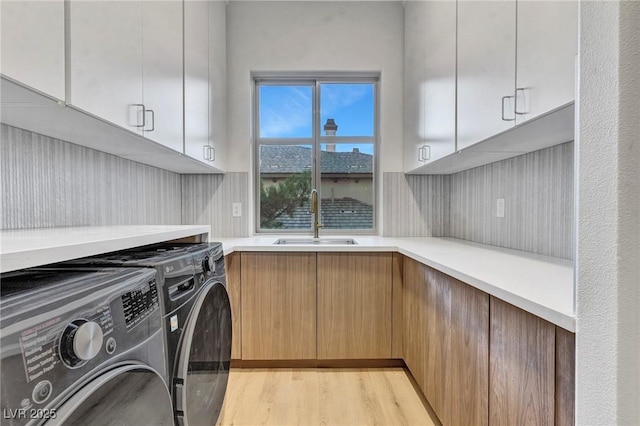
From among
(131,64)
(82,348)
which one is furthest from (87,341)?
(131,64)

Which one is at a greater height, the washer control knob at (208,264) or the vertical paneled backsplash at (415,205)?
the vertical paneled backsplash at (415,205)

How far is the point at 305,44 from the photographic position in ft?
8.54

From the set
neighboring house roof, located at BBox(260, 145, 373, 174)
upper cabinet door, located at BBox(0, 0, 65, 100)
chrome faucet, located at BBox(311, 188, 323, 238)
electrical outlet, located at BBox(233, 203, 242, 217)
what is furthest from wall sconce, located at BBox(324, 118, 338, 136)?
upper cabinet door, located at BBox(0, 0, 65, 100)

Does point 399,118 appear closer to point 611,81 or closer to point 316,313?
point 316,313

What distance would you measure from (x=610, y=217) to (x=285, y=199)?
7.72ft

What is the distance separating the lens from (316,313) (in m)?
2.09

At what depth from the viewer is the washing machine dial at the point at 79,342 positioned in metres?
0.52

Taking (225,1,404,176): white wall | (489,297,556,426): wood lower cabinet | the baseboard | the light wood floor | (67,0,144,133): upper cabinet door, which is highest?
(225,1,404,176): white wall

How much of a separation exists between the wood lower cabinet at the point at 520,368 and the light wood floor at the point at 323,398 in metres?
0.81

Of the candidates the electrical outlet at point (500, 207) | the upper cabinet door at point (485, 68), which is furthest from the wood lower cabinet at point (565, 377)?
the electrical outlet at point (500, 207)

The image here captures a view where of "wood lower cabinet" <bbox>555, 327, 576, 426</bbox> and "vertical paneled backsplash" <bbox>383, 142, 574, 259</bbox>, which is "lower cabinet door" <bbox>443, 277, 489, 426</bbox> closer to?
"wood lower cabinet" <bbox>555, 327, 576, 426</bbox>

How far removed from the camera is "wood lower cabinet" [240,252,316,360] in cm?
208

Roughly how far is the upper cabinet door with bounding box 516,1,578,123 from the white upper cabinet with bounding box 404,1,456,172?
1.78ft

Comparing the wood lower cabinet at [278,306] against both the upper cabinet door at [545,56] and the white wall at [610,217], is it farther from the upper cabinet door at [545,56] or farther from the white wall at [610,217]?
the white wall at [610,217]
